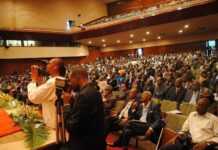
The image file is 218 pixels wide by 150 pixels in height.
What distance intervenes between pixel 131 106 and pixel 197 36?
14.4 metres

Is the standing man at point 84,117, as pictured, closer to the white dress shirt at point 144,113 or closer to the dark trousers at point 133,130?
the dark trousers at point 133,130

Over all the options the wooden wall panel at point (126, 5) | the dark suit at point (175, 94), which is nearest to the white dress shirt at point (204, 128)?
the dark suit at point (175, 94)

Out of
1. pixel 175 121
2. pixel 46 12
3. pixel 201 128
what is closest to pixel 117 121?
pixel 175 121

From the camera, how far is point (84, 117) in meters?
2.31

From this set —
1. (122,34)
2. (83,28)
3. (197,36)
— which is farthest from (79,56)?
(197,36)

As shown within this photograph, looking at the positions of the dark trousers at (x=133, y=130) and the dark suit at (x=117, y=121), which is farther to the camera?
the dark suit at (x=117, y=121)

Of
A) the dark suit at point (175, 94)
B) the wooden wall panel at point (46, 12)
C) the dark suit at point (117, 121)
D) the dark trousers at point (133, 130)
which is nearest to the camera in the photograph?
the dark trousers at point (133, 130)

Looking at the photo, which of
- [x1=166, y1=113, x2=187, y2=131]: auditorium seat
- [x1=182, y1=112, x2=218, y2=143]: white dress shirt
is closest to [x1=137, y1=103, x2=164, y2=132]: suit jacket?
Result: [x1=166, y1=113, x2=187, y2=131]: auditorium seat

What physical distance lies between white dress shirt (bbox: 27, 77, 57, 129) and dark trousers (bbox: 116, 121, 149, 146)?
2.04 metres

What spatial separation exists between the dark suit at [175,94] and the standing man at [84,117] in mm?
4199

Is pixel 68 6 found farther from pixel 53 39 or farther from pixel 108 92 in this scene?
pixel 108 92

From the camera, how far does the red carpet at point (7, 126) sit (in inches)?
105

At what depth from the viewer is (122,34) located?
17.4 meters

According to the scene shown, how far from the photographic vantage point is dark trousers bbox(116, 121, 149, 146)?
4555 millimetres
